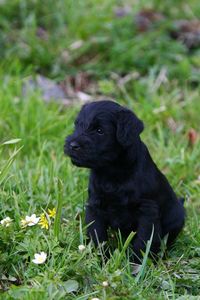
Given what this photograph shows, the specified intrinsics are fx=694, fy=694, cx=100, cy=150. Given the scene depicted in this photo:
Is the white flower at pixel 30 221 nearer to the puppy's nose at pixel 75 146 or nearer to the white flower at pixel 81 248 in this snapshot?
the white flower at pixel 81 248

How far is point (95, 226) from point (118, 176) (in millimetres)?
365

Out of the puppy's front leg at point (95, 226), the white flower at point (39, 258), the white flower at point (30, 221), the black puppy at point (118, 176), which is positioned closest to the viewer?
the white flower at point (39, 258)

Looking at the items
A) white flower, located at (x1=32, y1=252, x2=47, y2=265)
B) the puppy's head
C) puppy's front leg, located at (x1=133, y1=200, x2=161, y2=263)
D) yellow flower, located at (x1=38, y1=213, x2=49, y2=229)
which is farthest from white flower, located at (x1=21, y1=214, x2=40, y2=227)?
puppy's front leg, located at (x1=133, y1=200, x2=161, y2=263)

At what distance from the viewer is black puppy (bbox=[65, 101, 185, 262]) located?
3.88m

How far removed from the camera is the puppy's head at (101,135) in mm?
3809

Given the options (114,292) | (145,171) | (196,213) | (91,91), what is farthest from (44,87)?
(114,292)

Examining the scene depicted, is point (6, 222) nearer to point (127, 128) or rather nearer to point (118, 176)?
point (118, 176)

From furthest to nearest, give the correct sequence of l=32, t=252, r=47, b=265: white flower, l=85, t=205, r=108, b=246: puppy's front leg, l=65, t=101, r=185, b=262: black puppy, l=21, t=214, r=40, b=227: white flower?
l=85, t=205, r=108, b=246: puppy's front leg
l=21, t=214, r=40, b=227: white flower
l=65, t=101, r=185, b=262: black puppy
l=32, t=252, r=47, b=265: white flower

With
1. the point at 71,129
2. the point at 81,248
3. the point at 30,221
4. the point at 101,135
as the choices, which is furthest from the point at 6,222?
the point at 71,129

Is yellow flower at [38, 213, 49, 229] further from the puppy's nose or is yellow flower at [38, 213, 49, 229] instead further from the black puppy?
the puppy's nose

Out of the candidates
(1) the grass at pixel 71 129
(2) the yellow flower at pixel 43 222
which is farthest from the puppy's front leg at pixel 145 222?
(2) the yellow flower at pixel 43 222

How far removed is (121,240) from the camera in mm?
4121

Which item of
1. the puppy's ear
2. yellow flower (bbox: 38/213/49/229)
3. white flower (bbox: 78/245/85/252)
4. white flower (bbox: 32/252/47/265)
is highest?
the puppy's ear

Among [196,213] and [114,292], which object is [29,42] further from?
[114,292]
